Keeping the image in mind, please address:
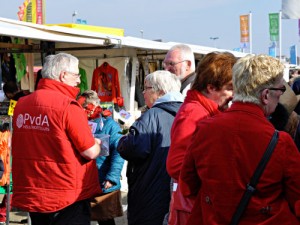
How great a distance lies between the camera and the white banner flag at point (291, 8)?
7250 millimetres

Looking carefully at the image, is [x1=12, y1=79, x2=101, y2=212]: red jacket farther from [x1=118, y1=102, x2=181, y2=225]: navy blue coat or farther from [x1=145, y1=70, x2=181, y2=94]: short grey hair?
[x1=145, y1=70, x2=181, y2=94]: short grey hair

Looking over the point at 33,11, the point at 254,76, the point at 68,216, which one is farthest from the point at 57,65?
the point at 33,11

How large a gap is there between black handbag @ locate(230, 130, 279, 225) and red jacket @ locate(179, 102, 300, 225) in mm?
15

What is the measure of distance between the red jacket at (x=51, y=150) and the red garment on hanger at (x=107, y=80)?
577cm

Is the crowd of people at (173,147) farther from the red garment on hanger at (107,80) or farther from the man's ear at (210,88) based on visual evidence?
the red garment on hanger at (107,80)

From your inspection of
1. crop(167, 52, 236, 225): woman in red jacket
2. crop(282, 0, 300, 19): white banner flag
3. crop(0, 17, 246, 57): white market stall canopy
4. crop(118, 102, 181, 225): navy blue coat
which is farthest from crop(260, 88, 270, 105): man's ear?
crop(282, 0, 300, 19): white banner flag

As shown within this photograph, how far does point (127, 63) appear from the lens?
30.2ft

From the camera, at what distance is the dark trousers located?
3453 millimetres

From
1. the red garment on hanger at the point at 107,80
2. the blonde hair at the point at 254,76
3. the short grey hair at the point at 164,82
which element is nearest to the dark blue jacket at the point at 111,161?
the short grey hair at the point at 164,82

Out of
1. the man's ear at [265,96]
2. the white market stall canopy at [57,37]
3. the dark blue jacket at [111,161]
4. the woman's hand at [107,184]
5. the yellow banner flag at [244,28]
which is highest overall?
the yellow banner flag at [244,28]

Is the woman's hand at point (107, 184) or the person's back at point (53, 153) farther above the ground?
the person's back at point (53, 153)

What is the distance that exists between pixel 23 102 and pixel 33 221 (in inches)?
32.0

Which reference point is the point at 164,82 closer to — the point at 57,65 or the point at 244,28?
the point at 57,65

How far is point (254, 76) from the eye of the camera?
2.15 metres
